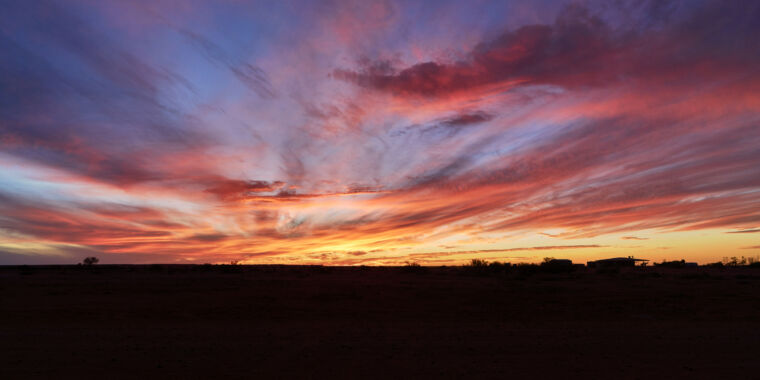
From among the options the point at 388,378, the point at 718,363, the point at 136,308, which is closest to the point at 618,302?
the point at 718,363

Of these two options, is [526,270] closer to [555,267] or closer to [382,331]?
[555,267]

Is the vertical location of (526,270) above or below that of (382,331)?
above

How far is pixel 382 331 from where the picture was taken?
1373 centimetres

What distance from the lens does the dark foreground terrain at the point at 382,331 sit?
30.3 ft

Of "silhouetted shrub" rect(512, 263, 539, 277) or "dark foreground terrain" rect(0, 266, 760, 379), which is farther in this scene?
"silhouetted shrub" rect(512, 263, 539, 277)

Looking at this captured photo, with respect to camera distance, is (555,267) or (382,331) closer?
(382,331)

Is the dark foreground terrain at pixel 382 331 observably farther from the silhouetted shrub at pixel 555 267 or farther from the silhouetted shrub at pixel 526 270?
the silhouetted shrub at pixel 555 267

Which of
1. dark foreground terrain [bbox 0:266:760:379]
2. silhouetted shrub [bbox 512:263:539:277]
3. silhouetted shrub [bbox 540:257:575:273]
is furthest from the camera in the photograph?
silhouetted shrub [bbox 540:257:575:273]

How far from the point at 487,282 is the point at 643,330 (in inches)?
607

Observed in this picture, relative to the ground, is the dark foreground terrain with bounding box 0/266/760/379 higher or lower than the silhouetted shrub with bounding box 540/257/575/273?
lower

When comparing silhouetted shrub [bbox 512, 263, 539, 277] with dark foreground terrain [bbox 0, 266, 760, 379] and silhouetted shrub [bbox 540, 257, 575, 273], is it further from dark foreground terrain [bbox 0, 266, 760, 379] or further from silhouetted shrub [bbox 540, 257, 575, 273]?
dark foreground terrain [bbox 0, 266, 760, 379]

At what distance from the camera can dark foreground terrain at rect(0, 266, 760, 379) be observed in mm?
9227

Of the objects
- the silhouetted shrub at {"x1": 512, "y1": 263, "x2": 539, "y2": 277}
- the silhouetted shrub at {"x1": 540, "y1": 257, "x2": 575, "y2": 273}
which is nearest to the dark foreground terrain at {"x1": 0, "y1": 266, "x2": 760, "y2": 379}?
the silhouetted shrub at {"x1": 512, "y1": 263, "x2": 539, "y2": 277}

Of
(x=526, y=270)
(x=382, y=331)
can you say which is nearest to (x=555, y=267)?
(x=526, y=270)
